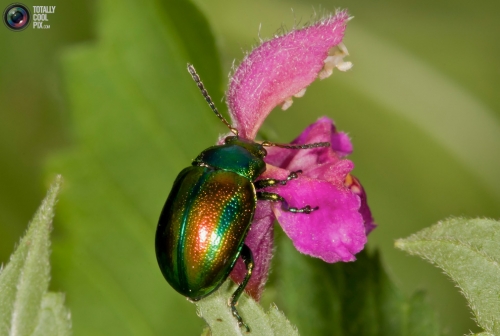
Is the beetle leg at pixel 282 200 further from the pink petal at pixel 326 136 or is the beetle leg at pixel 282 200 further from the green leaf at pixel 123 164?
the green leaf at pixel 123 164

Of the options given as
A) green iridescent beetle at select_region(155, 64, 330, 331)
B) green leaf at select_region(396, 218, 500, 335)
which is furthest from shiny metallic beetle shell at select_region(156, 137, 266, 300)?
green leaf at select_region(396, 218, 500, 335)

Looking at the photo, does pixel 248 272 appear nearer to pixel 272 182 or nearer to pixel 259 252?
pixel 259 252

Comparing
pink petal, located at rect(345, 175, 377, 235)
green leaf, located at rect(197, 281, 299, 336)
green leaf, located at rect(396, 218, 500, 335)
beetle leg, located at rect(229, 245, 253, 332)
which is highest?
green leaf, located at rect(396, 218, 500, 335)

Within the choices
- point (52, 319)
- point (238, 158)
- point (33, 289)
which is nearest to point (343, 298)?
point (238, 158)

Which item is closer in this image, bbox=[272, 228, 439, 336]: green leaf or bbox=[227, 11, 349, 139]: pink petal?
bbox=[227, 11, 349, 139]: pink petal

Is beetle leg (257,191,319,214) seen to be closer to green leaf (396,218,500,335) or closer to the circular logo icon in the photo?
green leaf (396,218,500,335)

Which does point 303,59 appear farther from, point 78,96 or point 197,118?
point 78,96

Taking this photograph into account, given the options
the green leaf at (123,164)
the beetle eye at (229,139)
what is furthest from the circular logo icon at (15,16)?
the beetle eye at (229,139)
